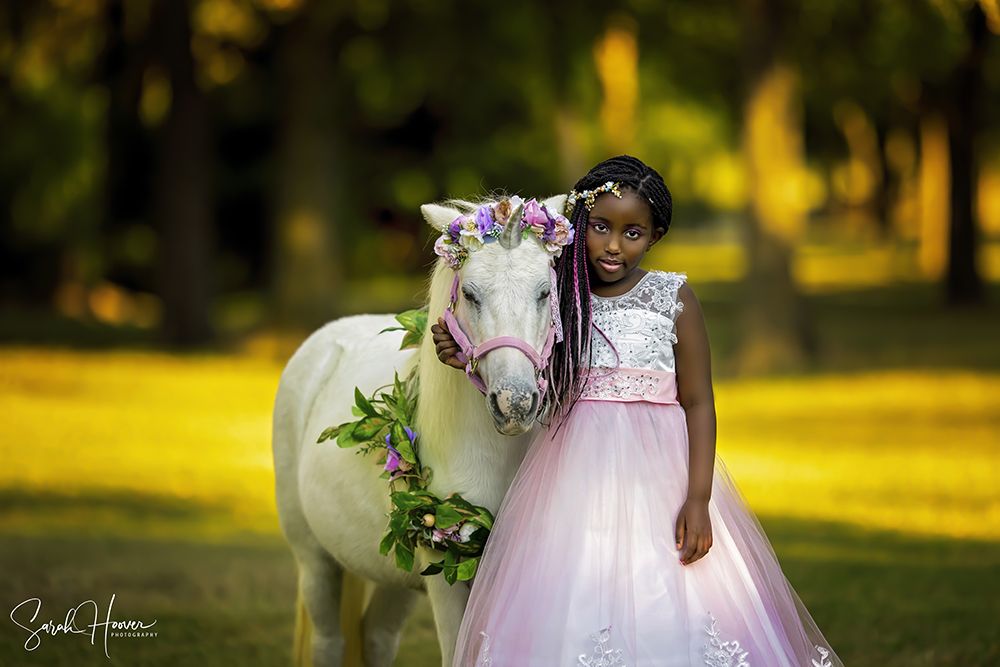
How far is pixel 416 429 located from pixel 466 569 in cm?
54

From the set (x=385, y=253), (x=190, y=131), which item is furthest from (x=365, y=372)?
(x=385, y=253)

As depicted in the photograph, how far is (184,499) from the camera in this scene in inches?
342

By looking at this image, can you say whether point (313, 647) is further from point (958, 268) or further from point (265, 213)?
point (265, 213)

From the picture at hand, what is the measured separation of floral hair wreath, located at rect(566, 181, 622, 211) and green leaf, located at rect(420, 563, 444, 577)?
3.98ft

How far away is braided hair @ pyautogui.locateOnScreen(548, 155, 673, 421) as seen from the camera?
Result: 3.18m

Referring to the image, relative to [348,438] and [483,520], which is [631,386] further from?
[348,438]

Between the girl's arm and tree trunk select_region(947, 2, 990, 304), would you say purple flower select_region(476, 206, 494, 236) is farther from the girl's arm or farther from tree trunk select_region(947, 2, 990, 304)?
tree trunk select_region(947, 2, 990, 304)

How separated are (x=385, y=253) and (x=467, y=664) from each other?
2800cm

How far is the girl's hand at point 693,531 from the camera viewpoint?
3.03 metres

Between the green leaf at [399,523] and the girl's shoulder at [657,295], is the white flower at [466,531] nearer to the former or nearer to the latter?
the green leaf at [399,523]

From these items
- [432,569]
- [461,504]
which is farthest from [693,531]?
[432,569]

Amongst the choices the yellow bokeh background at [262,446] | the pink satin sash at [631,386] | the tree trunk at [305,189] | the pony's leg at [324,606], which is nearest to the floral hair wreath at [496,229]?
the pink satin sash at [631,386]

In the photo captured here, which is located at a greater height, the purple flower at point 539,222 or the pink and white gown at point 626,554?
the purple flower at point 539,222

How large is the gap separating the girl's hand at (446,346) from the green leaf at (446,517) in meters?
0.45
